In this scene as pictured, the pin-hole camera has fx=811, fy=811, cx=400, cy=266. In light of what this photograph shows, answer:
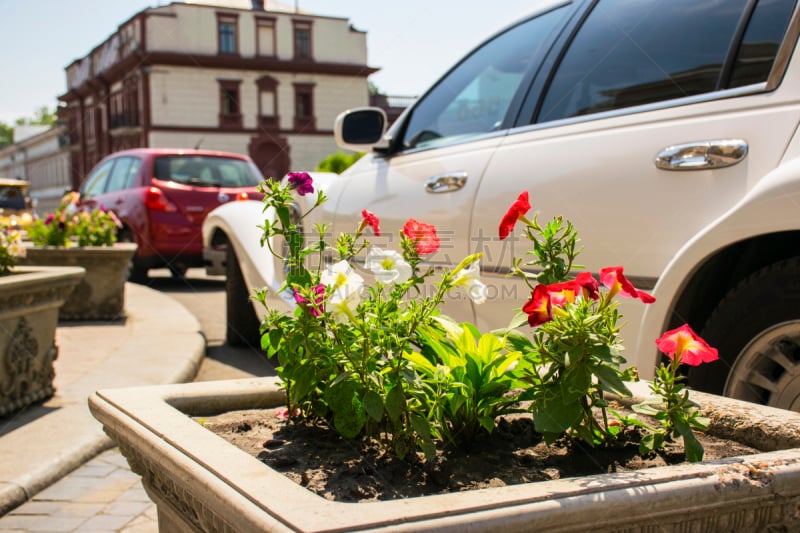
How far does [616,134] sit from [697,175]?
1.26 ft

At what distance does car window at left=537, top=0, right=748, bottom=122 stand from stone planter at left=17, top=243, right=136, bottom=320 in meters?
5.14

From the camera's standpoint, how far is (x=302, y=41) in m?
50.8

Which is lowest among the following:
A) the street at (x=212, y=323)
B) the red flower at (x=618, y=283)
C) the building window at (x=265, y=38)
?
the street at (x=212, y=323)

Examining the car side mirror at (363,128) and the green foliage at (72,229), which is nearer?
the car side mirror at (363,128)

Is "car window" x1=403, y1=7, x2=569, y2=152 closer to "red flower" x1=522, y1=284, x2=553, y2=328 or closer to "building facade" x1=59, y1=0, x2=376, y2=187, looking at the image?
"red flower" x1=522, y1=284, x2=553, y2=328

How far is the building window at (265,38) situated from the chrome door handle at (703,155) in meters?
48.9

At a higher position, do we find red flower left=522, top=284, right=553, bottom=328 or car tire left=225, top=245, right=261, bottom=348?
red flower left=522, top=284, right=553, bottom=328

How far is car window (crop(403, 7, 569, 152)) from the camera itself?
3.37 metres

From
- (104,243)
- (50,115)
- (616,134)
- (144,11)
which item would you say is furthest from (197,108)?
(50,115)

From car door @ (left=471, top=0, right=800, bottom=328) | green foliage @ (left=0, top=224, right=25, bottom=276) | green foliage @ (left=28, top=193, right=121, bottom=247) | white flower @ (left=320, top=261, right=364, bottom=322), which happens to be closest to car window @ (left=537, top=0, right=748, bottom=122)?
car door @ (left=471, top=0, right=800, bottom=328)

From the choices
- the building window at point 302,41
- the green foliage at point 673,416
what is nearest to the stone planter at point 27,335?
the green foliage at point 673,416

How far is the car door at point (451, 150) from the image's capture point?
324cm

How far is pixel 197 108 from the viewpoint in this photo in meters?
48.1

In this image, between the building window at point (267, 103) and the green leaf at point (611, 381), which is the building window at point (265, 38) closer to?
the building window at point (267, 103)
